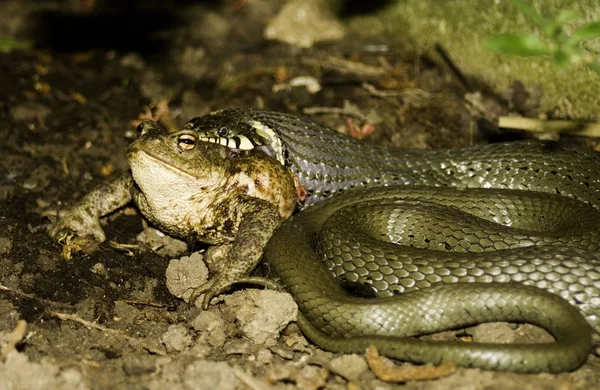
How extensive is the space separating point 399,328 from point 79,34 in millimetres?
8110

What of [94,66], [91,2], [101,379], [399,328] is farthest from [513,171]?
[91,2]

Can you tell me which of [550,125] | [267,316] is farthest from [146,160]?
[550,125]

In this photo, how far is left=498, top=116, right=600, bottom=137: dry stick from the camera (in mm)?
7746

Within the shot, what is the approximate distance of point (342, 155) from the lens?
24.6 ft

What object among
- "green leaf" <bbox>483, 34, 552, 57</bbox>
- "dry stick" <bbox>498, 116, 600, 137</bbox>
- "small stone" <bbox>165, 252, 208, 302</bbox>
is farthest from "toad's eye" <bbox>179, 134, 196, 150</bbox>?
"dry stick" <bbox>498, 116, 600, 137</bbox>

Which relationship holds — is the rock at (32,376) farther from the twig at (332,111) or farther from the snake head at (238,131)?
the twig at (332,111)

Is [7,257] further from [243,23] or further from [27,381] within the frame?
[243,23]

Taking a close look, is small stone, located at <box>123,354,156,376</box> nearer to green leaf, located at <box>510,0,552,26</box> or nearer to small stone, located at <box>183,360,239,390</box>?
small stone, located at <box>183,360,239,390</box>

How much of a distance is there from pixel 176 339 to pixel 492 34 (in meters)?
5.61

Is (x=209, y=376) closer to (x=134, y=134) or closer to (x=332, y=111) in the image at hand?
(x=134, y=134)

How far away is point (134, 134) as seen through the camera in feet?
28.3

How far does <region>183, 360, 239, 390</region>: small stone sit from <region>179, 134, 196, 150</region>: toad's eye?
214cm

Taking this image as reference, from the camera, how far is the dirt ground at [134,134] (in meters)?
5.17

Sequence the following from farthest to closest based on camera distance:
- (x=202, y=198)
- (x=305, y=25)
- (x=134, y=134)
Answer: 1. (x=305, y=25)
2. (x=134, y=134)
3. (x=202, y=198)
